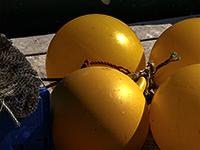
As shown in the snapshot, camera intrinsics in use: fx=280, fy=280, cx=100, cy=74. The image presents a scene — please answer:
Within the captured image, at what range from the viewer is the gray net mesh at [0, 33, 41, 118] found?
1.70 m

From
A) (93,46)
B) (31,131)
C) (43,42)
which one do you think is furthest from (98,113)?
(43,42)

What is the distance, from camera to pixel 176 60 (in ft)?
7.92

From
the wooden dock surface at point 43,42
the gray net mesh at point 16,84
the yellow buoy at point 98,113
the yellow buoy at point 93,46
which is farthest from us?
the wooden dock surface at point 43,42

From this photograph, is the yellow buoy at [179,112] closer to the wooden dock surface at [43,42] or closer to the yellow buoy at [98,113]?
the yellow buoy at [98,113]

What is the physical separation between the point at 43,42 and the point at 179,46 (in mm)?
2527

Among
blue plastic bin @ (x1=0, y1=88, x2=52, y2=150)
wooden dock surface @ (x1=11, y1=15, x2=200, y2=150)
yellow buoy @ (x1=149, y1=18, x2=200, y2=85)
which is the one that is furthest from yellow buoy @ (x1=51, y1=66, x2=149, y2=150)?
wooden dock surface @ (x1=11, y1=15, x2=200, y2=150)

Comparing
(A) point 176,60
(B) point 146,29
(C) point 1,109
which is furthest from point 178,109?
(B) point 146,29

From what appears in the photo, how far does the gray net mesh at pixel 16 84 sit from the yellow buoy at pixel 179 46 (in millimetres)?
1277

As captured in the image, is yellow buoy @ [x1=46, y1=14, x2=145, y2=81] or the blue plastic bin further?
yellow buoy @ [x1=46, y1=14, x2=145, y2=81]

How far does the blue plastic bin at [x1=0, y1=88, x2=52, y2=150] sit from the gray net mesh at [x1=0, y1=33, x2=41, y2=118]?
0.27 feet

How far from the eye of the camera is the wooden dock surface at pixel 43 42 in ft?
12.9

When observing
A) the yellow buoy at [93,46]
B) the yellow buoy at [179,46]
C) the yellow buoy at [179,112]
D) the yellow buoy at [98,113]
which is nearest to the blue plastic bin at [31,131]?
the yellow buoy at [98,113]

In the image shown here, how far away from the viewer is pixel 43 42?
446 cm

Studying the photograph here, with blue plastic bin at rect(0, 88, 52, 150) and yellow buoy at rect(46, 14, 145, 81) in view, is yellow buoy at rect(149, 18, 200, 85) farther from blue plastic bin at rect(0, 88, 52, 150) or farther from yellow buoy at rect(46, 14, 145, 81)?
blue plastic bin at rect(0, 88, 52, 150)
